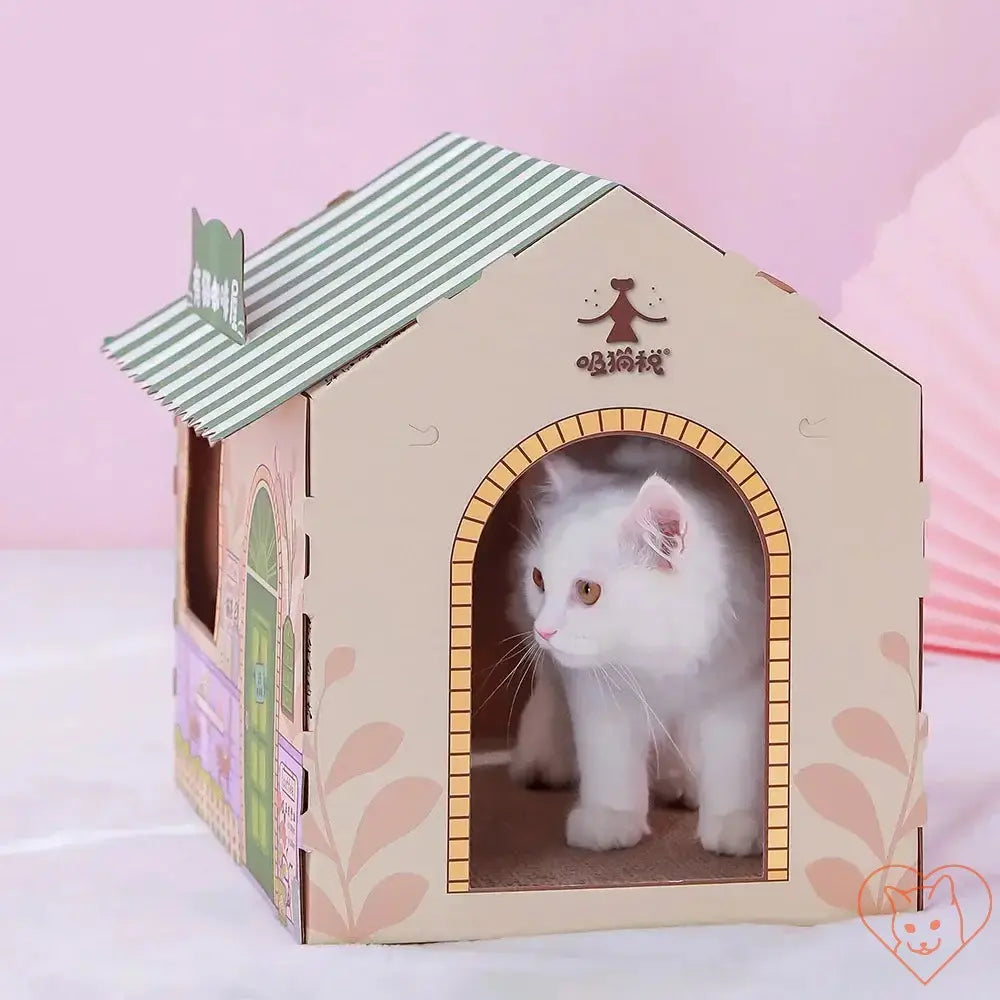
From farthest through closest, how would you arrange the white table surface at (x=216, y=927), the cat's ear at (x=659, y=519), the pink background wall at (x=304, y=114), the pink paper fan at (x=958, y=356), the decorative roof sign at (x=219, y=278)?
1. the pink background wall at (x=304, y=114)
2. the pink paper fan at (x=958, y=356)
3. the decorative roof sign at (x=219, y=278)
4. the cat's ear at (x=659, y=519)
5. the white table surface at (x=216, y=927)

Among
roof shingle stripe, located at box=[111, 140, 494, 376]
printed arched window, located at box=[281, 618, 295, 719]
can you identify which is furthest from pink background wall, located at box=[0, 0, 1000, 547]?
printed arched window, located at box=[281, 618, 295, 719]

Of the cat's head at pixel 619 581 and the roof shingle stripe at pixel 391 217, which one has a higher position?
the roof shingle stripe at pixel 391 217

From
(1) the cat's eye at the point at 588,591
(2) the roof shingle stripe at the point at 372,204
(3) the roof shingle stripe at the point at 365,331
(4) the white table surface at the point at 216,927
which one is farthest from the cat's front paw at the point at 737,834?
(2) the roof shingle stripe at the point at 372,204

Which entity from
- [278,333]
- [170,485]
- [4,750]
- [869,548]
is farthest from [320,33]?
[869,548]

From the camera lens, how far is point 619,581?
4.66 ft

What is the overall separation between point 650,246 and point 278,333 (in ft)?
1.02

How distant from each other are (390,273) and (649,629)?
349mm

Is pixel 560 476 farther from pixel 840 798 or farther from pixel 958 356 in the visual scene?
pixel 958 356

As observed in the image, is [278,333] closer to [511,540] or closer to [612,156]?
[511,540]

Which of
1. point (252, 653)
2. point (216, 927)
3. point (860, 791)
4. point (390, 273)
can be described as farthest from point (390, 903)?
point (390, 273)

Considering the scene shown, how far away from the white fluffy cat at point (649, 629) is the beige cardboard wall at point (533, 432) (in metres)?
0.08

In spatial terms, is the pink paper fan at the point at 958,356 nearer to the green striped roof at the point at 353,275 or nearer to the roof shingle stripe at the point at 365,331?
the green striped roof at the point at 353,275

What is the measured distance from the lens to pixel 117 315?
3.22m

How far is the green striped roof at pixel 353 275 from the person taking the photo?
4.43 ft
